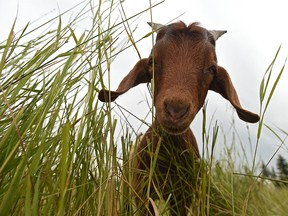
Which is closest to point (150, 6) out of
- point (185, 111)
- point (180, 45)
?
point (185, 111)

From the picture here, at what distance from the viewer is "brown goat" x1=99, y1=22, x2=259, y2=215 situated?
96.0 inches

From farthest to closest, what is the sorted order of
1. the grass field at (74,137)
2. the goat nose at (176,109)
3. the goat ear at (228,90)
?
the goat ear at (228,90) → the goat nose at (176,109) → the grass field at (74,137)

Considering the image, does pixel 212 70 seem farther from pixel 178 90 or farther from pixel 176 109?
pixel 176 109

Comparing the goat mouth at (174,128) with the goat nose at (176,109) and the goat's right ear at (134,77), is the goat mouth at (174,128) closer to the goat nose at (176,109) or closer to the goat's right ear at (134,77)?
the goat nose at (176,109)

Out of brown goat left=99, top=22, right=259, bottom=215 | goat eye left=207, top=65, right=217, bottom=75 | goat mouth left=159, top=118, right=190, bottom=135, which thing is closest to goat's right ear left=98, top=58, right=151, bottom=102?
brown goat left=99, top=22, right=259, bottom=215

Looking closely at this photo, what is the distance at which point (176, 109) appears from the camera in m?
2.39

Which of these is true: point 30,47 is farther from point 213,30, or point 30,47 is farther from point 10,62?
point 213,30

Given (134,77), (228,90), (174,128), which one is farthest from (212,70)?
(174,128)

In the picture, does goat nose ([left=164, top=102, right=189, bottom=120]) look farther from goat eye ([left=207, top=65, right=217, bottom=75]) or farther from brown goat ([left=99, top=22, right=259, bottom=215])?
goat eye ([left=207, top=65, right=217, bottom=75])

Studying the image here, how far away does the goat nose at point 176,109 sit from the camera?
7.82 feet

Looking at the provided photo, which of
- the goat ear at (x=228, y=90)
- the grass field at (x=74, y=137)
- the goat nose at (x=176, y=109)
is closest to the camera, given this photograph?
the grass field at (x=74, y=137)

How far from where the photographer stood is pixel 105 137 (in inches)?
68.2

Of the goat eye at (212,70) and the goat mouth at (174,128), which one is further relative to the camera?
the goat eye at (212,70)

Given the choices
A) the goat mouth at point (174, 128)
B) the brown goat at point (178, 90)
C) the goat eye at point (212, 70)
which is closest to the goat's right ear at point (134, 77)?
the brown goat at point (178, 90)
